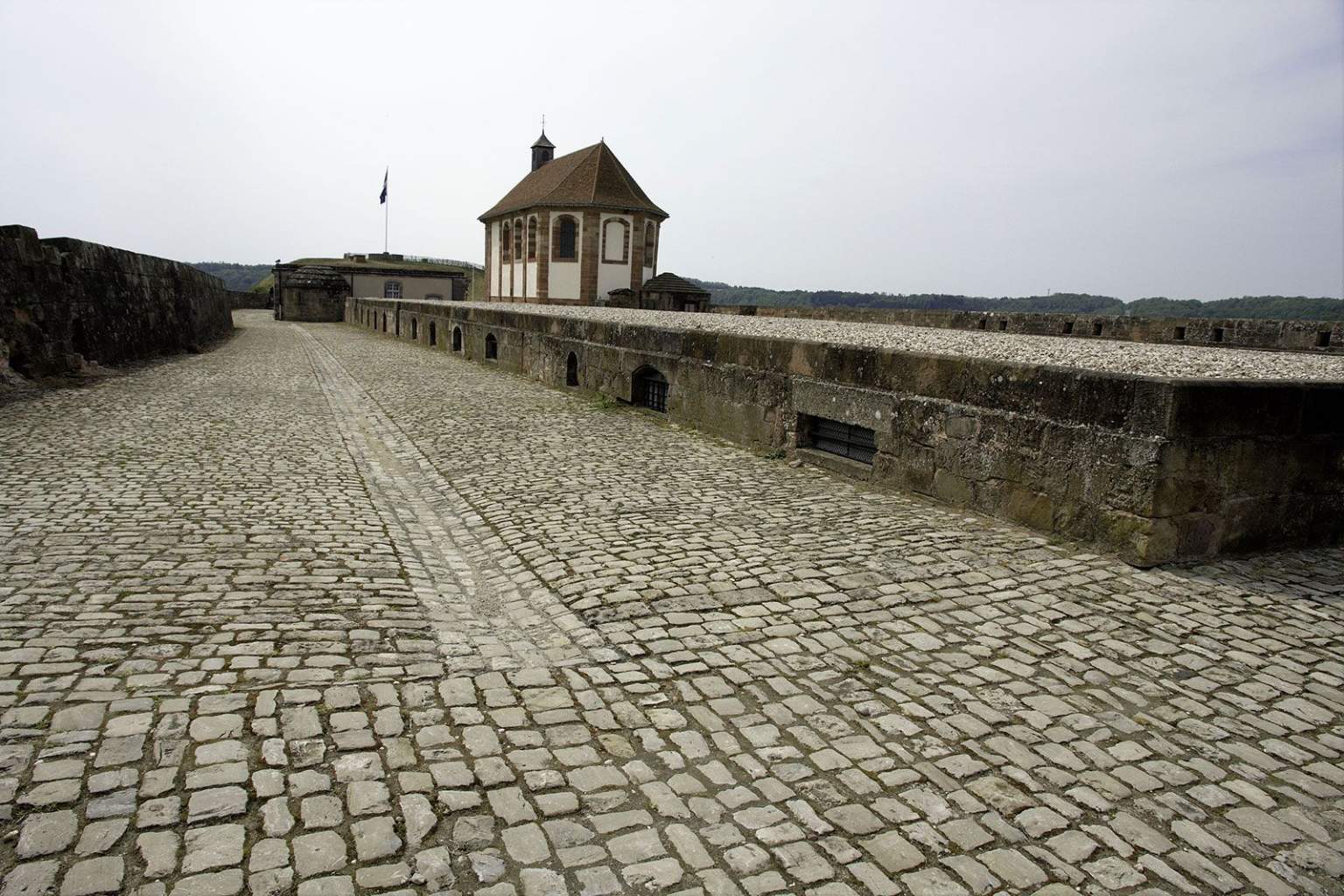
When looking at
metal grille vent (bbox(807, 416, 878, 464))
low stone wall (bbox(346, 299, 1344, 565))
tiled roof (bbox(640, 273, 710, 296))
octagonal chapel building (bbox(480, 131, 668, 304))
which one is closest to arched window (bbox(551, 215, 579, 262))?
octagonal chapel building (bbox(480, 131, 668, 304))

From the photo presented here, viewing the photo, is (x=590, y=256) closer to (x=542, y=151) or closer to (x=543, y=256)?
(x=543, y=256)

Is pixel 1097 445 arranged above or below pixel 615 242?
below

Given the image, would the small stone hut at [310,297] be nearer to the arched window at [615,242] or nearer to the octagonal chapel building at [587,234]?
the octagonal chapel building at [587,234]

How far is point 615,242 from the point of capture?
44125mm

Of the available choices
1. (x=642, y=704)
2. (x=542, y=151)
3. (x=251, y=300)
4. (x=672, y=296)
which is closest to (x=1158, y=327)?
(x=642, y=704)

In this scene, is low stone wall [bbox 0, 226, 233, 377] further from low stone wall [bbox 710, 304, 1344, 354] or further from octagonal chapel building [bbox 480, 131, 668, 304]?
octagonal chapel building [bbox 480, 131, 668, 304]

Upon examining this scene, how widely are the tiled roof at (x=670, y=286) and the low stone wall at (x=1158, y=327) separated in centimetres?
2304

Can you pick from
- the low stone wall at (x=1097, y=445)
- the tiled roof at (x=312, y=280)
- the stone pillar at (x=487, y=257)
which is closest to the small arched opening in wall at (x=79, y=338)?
the low stone wall at (x=1097, y=445)

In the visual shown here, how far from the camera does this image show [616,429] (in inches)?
392

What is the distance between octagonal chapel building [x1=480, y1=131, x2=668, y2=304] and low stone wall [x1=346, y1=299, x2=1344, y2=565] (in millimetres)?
36809

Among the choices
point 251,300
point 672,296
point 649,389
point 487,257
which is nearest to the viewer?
point 649,389

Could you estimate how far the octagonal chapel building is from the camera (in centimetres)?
4347

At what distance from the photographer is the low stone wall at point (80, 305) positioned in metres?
12.0

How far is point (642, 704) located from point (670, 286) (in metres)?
40.1
